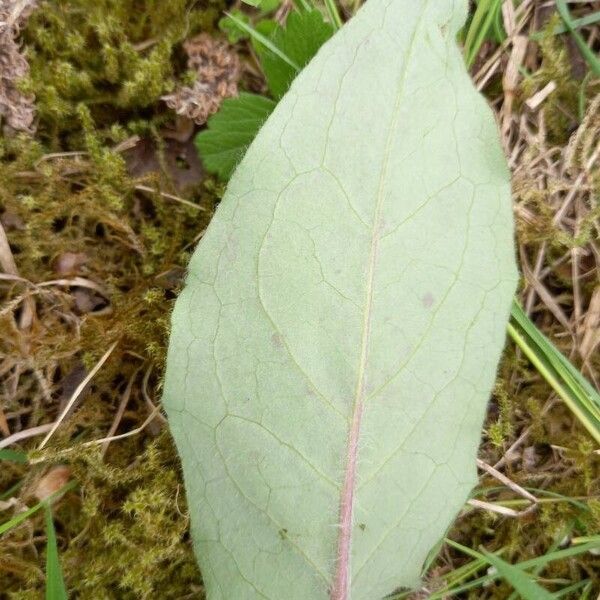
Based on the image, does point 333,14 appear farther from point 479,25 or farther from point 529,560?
point 529,560

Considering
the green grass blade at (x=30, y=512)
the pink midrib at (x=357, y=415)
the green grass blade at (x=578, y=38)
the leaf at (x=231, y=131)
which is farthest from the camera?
the green grass blade at (x=578, y=38)

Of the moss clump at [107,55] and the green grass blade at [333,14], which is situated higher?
the moss clump at [107,55]

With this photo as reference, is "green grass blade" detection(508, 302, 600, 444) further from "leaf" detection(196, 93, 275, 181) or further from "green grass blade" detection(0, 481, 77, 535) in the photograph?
"green grass blade" detection(0, 481, 77, 535)

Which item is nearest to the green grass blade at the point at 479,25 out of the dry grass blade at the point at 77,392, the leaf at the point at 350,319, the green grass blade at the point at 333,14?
the green grass blade at the point at 333,14

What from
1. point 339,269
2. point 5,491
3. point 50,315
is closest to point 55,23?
point 50,315

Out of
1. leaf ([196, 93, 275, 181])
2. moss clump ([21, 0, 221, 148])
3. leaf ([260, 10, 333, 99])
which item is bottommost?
leaf ([196, 93, 275, 181])

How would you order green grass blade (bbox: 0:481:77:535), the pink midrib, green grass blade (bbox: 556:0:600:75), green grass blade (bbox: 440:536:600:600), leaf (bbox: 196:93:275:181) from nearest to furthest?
the pink midrib, green grass blade (bbox: 0:481:77:535), green grass blade (bbox: 440:536:600:600), leaf (bbox: 196:93:275:181), green grass blade (bbox: 556:0:600:75)

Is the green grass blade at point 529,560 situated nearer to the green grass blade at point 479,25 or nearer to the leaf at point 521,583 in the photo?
the leaf at point 521,583

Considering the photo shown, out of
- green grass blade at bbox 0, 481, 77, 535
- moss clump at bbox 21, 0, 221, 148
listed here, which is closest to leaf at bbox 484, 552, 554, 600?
green grass blade at bbox 0, 481, 77, 535
